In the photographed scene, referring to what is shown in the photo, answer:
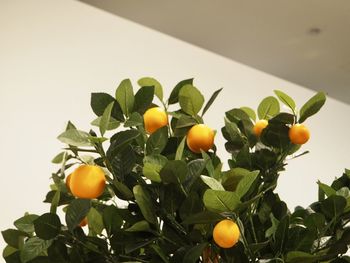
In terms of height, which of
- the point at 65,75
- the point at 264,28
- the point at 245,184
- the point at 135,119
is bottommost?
the point at 245,184

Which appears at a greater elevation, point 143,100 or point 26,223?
point 143,100

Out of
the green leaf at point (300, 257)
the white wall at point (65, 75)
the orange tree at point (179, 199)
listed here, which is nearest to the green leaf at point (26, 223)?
the orange tree at point (179, 199)

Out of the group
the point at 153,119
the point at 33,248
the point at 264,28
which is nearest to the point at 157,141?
the point at 153,119

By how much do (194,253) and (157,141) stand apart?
0.60 ft

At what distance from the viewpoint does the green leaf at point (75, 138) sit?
65 cm

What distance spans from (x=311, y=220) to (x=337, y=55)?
2119 mm

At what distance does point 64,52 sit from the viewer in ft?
6.37

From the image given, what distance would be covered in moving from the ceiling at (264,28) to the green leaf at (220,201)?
165 cm

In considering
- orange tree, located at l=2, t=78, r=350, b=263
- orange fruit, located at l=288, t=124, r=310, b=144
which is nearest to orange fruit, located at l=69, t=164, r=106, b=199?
orange tree, located at l=2, t=78, r=350, b=263

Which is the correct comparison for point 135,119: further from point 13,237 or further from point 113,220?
point 13,237

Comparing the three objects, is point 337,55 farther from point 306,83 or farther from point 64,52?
point 64,52

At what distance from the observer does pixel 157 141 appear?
2.40ft

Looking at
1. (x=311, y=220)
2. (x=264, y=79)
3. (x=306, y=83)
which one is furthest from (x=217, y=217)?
(x=306, y=83)

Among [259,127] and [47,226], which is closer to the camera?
[47,226]
